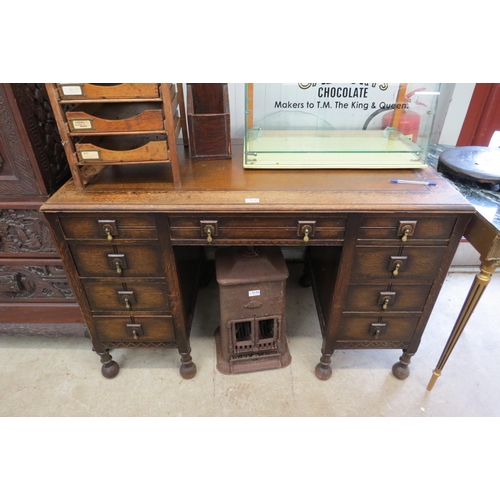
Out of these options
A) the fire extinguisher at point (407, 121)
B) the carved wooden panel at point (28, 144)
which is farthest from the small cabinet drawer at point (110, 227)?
the fire extinguisher at point (407, 121)

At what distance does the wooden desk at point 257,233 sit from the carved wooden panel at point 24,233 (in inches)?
10.6

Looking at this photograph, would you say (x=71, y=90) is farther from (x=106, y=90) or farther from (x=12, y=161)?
(x=12, y=161)

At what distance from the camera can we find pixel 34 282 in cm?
159

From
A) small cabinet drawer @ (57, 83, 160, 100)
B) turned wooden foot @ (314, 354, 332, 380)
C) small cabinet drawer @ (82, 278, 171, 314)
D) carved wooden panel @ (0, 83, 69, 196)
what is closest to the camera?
small cabinet drawer @ (57, 83, 160, 100)

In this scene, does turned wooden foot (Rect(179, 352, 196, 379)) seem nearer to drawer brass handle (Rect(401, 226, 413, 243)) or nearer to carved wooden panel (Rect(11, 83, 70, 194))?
carved wooden panel (Rect(11, 83, 70, 194))

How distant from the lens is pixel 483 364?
1708 mm

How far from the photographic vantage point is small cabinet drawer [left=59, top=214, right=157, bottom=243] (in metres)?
1.19

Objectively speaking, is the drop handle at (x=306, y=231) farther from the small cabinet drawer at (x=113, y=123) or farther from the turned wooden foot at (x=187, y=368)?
the turned wooden foot at (x=187, y=368)

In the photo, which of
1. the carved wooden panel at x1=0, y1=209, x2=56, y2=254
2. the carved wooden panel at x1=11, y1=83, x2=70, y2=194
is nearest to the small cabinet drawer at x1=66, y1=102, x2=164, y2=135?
the carved wooden panel at x1=11, y1=83, x2=70, y2=194

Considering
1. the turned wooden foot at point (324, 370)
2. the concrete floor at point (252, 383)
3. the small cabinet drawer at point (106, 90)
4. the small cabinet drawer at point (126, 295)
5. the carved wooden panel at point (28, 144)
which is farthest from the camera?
the turned wooden foot at point (324, 370)

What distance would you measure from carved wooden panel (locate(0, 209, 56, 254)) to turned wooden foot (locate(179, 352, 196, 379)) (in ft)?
2.48

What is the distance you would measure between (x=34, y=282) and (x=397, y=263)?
158 centimetres

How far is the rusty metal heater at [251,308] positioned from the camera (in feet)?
4.69

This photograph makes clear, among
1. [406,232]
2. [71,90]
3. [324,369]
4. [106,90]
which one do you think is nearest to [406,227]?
[406,232]
